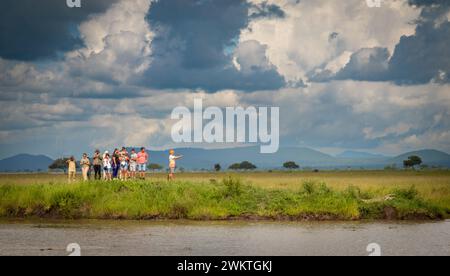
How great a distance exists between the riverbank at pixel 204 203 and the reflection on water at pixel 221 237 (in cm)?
181

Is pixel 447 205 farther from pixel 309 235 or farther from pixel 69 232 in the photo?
pixel 69 232

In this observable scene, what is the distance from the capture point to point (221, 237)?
106 feet

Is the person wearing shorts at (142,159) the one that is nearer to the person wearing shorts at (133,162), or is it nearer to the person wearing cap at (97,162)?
the person wearing shorts at (133,162)

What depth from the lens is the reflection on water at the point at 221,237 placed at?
28.5 m

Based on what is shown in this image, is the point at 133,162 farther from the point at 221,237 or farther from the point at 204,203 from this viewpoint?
the point at 221,237

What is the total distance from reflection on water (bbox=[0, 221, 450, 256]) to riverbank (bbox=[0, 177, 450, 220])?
1811mm

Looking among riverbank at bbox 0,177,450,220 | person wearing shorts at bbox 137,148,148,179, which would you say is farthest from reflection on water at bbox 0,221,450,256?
person wearing shorts at bbox 137,148,148,179

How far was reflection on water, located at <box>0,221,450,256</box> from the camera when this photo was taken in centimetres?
2845

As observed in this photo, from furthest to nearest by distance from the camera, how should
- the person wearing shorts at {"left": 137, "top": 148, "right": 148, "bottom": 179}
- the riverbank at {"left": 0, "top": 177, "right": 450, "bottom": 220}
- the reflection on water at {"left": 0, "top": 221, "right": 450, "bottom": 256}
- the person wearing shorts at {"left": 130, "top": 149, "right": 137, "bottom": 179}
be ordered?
the person wearing shorts at {"left": 130, "top": 149, "right": 137, "bottom": 179} → the person wearing shorts at {"left": 137, "top": 148, "right": 148, "bottom": 179} → the riverbank at {"left": 0, "top": 177, "right": 450, "bottom": 220} → the reflection on water at {"left": 0, "top": 221, "right": 450, "bottom": 256}

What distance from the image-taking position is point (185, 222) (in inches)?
1534

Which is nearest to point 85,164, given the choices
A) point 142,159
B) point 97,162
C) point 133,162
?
point 97,162

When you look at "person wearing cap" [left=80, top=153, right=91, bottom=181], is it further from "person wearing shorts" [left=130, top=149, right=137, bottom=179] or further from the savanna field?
the savanna field

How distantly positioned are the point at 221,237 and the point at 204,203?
891 centimetres
